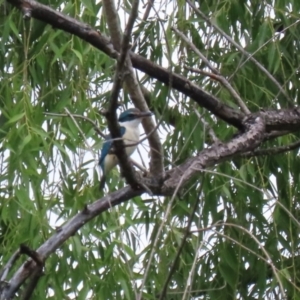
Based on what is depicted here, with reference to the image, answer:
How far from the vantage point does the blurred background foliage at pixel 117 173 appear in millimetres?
2340

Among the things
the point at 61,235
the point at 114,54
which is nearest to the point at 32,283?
the point at 61,235

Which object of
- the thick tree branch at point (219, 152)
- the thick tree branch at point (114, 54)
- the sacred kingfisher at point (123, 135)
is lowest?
the thick tree branch at point (219, 152)

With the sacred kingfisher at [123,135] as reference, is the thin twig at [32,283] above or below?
below

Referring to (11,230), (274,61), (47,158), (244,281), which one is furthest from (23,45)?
(244,281)

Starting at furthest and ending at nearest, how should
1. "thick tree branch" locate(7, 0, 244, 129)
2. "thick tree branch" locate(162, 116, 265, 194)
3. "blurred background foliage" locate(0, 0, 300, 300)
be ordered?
"blurred background foliage" locate(0, 0, 300, 300) < "thick tree branch" locate(162, 116, 265, 194) < "thick tree branch" locate(7, 0, 244, 129)

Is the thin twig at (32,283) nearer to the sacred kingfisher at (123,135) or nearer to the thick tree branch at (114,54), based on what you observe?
the thick tree branch at (114,54)

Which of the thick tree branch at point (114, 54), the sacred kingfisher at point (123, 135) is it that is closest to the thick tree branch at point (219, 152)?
the thick tree branch at point (114, 54)

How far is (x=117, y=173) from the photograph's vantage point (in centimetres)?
253

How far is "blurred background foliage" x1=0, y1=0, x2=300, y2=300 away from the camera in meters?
2.34

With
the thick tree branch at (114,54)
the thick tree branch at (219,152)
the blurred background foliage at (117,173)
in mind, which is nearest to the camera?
the thick tree branch at (114,54)

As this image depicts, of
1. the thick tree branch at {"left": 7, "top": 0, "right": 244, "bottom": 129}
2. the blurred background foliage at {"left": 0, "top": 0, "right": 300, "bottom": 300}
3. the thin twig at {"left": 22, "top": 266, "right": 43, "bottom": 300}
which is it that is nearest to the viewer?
the thin twig at {"left": 22, "top": 266, "right": 43, "bottom": 300}

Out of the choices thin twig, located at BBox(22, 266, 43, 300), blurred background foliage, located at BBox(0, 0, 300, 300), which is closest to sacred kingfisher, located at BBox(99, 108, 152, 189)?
blurred background foliage, located at BBox(0, 0, 300, 300)

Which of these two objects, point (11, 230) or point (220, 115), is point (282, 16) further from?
point (11, 230)

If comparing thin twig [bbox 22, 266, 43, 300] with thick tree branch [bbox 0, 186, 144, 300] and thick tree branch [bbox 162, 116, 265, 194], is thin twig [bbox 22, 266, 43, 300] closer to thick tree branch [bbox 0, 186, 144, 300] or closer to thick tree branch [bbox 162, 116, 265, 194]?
thick tree branch [bbox 0, 186, 144, 300]
